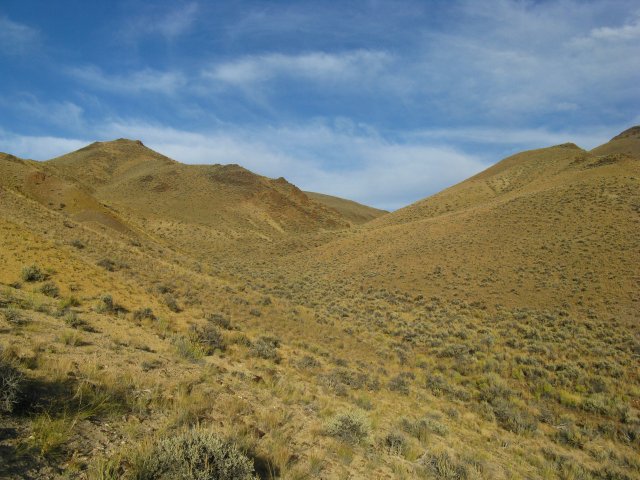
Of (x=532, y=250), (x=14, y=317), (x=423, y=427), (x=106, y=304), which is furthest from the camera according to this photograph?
(x=532, y=250)

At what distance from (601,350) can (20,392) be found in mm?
18490

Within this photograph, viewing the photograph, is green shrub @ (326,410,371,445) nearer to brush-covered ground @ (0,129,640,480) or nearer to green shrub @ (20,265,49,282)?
brush-covered ground @ (0,129,640,480)

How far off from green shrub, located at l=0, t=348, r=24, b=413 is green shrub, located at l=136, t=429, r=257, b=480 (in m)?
1.72

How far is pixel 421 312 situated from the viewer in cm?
2117

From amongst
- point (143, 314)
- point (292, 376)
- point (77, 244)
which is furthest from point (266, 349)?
point (77, 244)

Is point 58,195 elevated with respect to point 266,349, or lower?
elevated

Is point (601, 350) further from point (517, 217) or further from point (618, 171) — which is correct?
point (618, 171)

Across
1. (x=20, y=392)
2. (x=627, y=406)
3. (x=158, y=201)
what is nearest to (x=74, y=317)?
(x=20, y=392)

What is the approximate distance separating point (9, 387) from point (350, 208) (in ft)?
442

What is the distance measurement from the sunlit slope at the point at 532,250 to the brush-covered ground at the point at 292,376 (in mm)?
411

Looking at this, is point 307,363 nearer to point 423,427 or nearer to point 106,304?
point 423,427

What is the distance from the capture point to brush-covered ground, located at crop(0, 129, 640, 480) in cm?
425

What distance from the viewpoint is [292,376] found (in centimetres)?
975

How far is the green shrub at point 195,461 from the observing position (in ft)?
12.0
